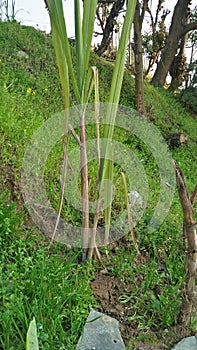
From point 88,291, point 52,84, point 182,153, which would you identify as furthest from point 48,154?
point 182,153

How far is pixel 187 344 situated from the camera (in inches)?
52.0

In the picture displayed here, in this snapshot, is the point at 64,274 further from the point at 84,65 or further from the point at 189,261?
the point at 84,65

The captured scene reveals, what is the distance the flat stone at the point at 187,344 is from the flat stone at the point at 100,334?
216 millimetres

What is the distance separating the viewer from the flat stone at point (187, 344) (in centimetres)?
131

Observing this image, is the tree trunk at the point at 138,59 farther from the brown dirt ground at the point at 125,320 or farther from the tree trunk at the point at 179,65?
the tree trunk at the point at 179,65

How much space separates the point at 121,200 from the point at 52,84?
2.12m

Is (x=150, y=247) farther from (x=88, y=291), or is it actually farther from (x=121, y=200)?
Result: (x=88, y=291)

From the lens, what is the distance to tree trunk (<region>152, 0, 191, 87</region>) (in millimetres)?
6211

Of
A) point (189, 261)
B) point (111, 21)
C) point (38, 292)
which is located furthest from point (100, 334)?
point (111, 21)

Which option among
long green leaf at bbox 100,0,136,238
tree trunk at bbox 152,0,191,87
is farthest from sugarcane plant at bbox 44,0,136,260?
tree trunk at bbox 152,0,191,87

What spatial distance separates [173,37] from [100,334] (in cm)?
598

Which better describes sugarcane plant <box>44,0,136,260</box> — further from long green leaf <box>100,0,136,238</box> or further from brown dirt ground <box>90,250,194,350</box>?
brown dirt ground <box>90,250,194,350</box>

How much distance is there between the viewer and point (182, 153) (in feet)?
14.3

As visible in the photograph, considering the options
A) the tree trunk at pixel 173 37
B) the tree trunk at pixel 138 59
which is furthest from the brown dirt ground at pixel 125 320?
the tree trunk at pixel 173 37
